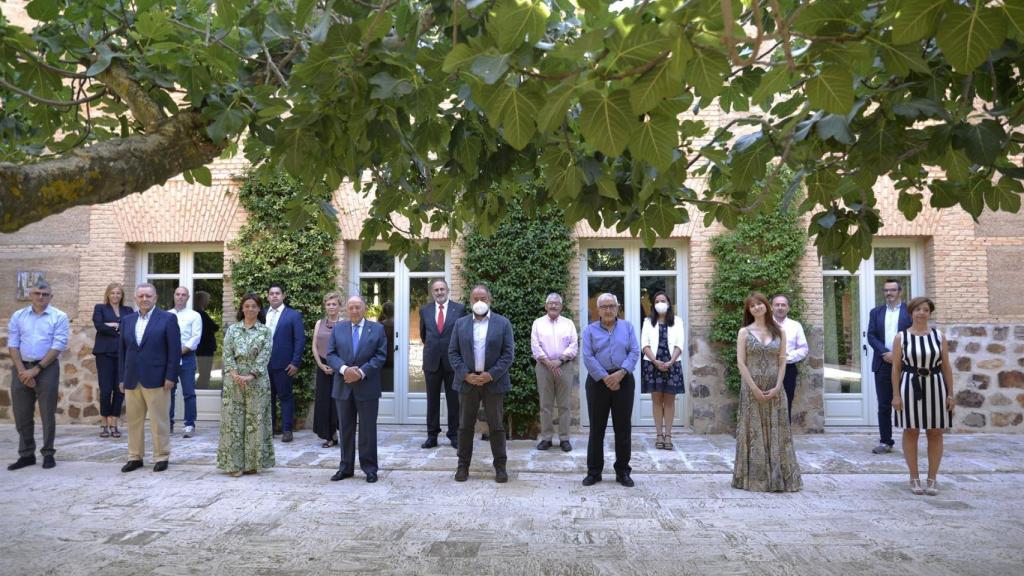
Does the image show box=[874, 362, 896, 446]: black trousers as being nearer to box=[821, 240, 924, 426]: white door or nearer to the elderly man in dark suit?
box=[821, 240, 924, 426]: white door

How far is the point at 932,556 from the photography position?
4426 mm

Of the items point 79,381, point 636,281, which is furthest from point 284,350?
point 636,281

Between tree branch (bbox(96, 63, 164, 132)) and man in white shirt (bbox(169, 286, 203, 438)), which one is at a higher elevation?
tree branch (bbox(96, 63, 164, 132))

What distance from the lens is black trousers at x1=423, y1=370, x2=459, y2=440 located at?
27.6 ft

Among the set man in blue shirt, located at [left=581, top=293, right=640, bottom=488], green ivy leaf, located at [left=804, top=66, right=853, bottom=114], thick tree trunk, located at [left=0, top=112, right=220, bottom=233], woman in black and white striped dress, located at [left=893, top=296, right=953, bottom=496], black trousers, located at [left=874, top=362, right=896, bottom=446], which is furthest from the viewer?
black trousers, located at [left=874, top=362, right=896, bottom=446]

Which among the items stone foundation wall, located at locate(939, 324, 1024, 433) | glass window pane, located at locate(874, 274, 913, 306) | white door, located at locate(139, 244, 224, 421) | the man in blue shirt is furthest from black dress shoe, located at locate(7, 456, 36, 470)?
stone foundation wall, located at locate(939, 324, 1024, 433)

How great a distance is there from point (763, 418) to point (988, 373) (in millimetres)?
5098

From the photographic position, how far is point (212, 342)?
10414 mm

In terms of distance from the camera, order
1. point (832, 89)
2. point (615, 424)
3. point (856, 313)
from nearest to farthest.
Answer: point (832, 89)
point (615, 424)
point (856, 313)

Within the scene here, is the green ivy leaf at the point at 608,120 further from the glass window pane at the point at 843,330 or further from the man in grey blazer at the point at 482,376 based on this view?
the glass window pane at the point at 843,330

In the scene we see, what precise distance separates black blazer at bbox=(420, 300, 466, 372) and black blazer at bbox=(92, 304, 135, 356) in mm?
3766

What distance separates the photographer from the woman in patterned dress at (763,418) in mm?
6223

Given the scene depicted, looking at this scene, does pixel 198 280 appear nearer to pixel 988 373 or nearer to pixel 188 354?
pixel 188 354

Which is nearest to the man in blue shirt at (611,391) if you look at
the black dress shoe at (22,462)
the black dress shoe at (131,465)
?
the black dress shoe at (131,465)
